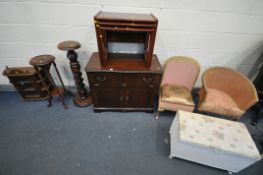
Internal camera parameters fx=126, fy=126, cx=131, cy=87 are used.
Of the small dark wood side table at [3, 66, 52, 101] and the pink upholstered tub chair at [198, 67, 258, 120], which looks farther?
the small dark wood side table at [3, 66, 52, 101]

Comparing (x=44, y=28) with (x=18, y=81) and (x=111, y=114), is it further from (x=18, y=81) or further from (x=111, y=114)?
(x=111, y=114)

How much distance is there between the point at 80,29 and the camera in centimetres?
165

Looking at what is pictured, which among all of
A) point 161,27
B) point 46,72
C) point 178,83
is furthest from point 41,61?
point 178,83

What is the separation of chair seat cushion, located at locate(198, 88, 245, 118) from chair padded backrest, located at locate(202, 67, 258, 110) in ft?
0.26

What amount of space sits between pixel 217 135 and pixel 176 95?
1.98ft

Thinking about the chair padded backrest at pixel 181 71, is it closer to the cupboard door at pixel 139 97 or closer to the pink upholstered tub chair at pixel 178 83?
the pink upholstered tub chair at pixel 178 83

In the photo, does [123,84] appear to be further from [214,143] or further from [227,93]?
[227,93]

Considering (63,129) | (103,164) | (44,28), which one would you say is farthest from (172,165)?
(44,28)

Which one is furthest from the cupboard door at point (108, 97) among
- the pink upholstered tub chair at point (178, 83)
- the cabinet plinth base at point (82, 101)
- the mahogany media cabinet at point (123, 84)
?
the pink upholstered tub chair at point (178, 83)

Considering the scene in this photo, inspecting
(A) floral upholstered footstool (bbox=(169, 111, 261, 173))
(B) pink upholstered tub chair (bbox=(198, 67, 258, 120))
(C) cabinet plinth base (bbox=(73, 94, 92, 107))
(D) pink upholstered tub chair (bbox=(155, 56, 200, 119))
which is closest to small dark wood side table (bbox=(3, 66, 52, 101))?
(C) cabinet plinth base (bbox=(73, 94, 92, 107))

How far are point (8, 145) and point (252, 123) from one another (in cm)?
319

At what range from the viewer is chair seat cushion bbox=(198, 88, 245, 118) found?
60.1 inches

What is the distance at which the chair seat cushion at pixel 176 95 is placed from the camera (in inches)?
62.2

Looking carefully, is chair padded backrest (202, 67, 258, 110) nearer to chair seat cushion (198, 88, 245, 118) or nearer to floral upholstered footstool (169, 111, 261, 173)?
chair seat cushion (198, 88, 245, 118)
